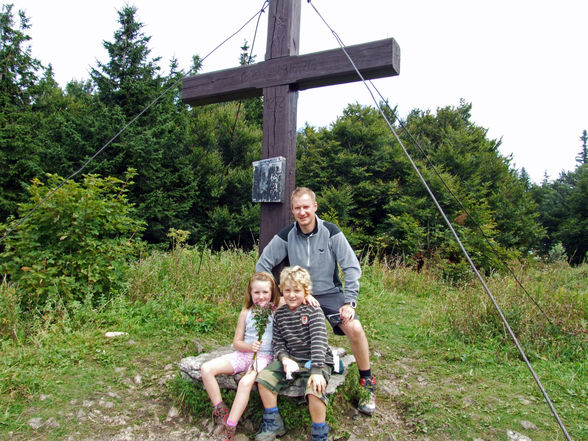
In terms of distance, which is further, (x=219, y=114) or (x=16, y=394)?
(x=219, y=114)

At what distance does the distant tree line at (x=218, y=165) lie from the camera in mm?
11992

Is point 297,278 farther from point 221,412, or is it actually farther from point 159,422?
point 159,422

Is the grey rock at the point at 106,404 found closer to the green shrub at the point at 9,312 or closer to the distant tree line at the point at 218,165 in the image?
the green shrub at the point at 9,312

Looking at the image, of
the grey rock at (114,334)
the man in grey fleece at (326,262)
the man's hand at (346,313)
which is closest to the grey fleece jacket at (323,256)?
the man in grey fleece at (326,262)

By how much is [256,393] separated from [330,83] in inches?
98.5

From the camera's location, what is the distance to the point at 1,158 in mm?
13336

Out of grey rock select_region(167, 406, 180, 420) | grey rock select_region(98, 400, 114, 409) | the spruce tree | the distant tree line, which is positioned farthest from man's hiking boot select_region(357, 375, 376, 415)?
the spruce tree

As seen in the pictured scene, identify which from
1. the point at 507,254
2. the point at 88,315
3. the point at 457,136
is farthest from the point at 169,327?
the point at 457,136

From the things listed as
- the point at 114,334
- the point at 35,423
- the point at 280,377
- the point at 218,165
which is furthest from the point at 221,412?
the point at 218,165

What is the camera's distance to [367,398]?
2.96m

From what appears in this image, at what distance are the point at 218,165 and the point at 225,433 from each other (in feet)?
42.9

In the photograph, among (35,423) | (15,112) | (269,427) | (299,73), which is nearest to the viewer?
(269,427)

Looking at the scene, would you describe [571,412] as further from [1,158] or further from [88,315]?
[1,158]

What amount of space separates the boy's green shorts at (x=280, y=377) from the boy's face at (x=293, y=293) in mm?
392
